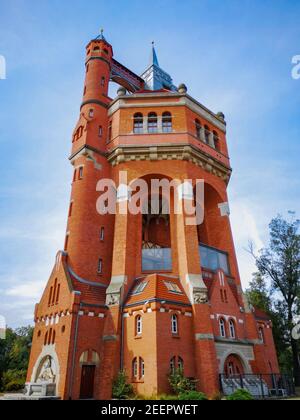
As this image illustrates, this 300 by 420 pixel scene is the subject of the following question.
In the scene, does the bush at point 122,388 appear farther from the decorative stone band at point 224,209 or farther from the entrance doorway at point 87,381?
the decorative stone band at point 224,209

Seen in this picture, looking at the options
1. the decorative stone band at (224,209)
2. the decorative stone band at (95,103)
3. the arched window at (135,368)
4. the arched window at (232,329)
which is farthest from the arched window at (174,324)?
the decorative stone band at (95,103)

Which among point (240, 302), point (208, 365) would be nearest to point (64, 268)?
point (208, 365)

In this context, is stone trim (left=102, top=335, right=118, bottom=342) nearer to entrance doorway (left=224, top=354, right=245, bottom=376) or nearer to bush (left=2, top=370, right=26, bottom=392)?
entrance doorway (left=224, top=354, right=245, bottom=376)

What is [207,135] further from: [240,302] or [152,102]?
[240,302]

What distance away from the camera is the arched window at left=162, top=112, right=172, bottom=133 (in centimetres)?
2831

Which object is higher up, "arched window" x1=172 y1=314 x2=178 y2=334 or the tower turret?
the tower turret

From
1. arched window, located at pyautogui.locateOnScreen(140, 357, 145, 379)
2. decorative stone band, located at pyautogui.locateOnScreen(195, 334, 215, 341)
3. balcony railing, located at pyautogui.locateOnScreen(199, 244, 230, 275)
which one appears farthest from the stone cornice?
arched window, located at pyautogui.locateOnScreen(140, 357, 145, 379)

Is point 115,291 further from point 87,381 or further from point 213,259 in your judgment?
point 213,259

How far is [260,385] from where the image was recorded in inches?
818

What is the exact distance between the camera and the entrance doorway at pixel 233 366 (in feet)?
68.8

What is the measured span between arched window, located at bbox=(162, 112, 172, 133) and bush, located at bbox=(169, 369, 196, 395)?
1875cm

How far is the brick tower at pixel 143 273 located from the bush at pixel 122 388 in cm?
36

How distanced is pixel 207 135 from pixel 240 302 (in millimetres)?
15316

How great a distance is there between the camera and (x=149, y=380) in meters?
17.5
